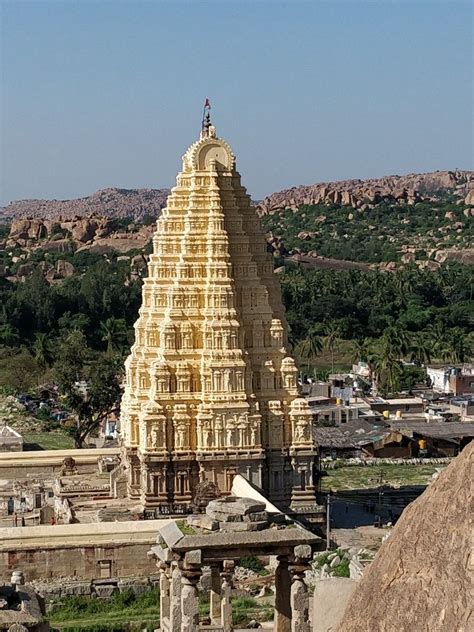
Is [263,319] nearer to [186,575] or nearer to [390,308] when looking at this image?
[186,575]

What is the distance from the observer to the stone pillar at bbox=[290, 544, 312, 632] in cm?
1496

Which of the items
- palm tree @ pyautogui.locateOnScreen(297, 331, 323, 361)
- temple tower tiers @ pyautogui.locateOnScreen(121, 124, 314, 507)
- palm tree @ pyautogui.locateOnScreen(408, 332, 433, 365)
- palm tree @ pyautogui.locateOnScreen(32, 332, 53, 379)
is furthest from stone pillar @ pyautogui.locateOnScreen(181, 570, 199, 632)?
palm tree @ pyautogui.locateOnScreen(297, 331, 323, 361)

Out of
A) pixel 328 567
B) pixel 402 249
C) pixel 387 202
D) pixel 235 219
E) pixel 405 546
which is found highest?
pixel 387 202

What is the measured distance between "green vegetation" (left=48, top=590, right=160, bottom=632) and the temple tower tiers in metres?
4.07

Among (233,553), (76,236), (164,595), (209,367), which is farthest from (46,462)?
(76,236)

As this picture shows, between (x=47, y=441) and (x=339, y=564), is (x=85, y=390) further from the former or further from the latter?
→ (x=339, y=564)

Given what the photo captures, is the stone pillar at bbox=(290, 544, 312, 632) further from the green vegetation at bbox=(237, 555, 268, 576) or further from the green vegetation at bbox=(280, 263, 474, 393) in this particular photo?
the green vegetation at bbox=(280, 263, 474, 393)

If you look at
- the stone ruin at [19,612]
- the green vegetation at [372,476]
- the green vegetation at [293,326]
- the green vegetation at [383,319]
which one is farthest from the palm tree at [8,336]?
the stone ruin at [19,612]

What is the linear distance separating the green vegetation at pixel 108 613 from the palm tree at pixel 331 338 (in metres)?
42.0

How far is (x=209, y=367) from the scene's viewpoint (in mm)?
27188

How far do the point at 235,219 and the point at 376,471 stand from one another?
12366 millimetres

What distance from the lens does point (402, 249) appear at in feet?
427

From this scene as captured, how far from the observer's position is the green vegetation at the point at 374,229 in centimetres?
12870

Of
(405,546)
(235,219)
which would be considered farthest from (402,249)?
(405,546)
